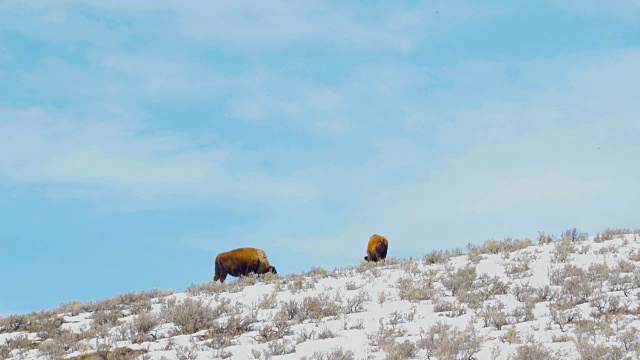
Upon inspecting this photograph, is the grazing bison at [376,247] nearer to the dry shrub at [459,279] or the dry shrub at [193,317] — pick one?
the dry shrub at [459,279]

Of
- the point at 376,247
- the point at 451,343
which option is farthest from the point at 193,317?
the point at 376,247

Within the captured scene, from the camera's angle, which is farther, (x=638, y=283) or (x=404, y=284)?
(x=404, y=284)

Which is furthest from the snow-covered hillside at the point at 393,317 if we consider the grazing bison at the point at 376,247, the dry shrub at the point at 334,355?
the grazing bison at the point at 376,247

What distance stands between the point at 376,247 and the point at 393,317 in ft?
43.8

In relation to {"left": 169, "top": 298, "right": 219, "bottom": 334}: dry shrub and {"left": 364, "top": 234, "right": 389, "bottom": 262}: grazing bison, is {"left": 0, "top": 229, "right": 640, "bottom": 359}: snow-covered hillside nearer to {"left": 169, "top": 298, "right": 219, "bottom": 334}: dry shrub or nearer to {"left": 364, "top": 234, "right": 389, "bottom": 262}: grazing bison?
{"left": 169, "top": 298, "right": 219, "bottom": 334}: dry shrub

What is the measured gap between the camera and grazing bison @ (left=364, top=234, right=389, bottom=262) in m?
23.6

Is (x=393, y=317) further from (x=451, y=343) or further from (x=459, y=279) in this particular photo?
(x=459, y=279)

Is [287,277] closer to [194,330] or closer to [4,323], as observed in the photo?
[194,330]

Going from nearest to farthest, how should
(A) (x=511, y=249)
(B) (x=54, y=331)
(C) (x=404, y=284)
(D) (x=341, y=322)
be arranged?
(D) (x=341, y=322) < (B) (x=54, y=331) < (C) (x=404, y=284) < (A) (x=511, y=249)

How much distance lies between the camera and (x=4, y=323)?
540 inches

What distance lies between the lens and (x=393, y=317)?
34.3 ft

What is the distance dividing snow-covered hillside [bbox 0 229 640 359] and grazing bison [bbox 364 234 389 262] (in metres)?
7.57

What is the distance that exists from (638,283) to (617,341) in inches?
148

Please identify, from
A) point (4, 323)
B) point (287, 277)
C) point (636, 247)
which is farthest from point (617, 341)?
point (4, 323)
